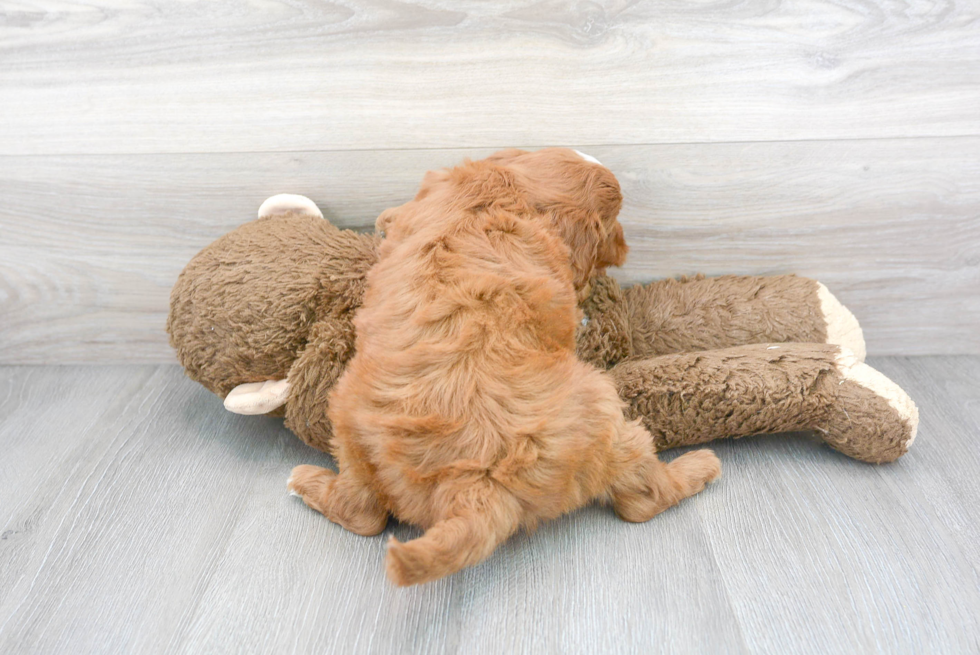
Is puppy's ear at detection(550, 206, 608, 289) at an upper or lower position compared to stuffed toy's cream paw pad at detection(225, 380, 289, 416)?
upper

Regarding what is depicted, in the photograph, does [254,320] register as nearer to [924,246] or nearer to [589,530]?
[589,530]

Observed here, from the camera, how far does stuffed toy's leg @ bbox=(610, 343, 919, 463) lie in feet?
3.76

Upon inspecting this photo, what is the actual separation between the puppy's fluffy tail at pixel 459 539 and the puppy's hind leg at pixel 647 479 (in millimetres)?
203

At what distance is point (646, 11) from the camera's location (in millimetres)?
1210

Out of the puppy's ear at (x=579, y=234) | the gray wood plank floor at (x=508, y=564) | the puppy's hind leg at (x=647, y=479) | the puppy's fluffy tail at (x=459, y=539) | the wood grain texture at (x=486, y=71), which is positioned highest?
the wood grain texture at (x=486, y=71)

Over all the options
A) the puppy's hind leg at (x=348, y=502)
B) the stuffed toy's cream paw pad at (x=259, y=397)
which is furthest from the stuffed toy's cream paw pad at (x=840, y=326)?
the stuffed toy's cream paw pad at (x=259, y=397)

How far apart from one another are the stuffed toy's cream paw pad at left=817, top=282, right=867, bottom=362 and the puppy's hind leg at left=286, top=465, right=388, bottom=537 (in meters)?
0.90

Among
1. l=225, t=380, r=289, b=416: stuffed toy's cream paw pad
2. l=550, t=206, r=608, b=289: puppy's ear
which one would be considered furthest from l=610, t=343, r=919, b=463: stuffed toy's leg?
l=225, t=380, r=289, b=416: stuffed toy's cream paw pad

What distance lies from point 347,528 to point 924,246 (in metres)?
1.27

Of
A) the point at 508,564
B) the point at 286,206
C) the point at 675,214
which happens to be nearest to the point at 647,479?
the point at 508,564

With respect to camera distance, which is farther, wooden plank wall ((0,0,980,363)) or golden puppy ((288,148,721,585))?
wooden plank wall ((0,0,980,363))

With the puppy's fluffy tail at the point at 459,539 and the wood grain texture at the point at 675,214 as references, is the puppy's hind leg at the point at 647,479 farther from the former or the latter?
the wood grain texture at the point at 675,214

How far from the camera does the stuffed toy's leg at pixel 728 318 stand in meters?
1.28

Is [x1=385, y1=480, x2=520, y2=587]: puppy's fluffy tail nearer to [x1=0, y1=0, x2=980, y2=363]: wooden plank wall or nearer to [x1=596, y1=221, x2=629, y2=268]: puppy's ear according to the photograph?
[x1=596, y1=221, x2=629, y2=268]: puppy's ear
